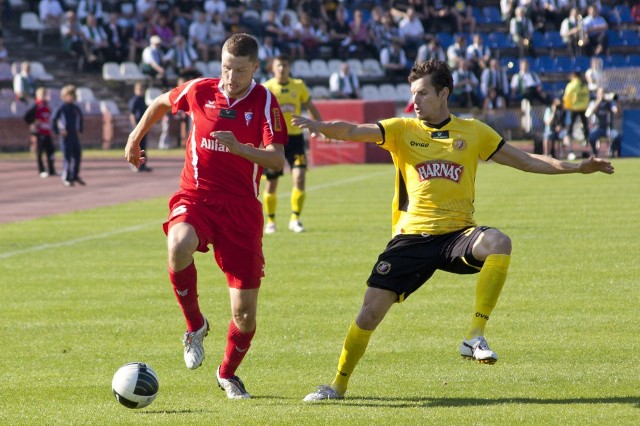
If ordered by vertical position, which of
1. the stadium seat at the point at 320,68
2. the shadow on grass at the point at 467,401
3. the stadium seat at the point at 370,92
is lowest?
the stadium seat at the point at 370,92

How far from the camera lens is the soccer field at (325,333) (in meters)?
7.68

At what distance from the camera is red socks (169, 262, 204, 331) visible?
7.99m

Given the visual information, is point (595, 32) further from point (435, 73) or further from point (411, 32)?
point (435, 73)

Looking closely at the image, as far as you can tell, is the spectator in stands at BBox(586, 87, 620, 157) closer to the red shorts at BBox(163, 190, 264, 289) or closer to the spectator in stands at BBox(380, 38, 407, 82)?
the spectator in stands at BBox(380, 38, 407, 82)

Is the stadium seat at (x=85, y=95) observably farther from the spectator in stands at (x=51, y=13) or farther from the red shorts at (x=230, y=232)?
the red shorts at (x=230, y=232)

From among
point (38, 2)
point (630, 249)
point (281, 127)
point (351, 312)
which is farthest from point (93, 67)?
point (281, 127)

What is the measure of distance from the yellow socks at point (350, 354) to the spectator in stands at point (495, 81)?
1295 inches

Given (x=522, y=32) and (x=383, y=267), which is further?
(x=522, y=32)

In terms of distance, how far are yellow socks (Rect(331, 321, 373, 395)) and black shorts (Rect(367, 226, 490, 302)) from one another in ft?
1.02

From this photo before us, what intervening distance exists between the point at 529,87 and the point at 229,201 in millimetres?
32877

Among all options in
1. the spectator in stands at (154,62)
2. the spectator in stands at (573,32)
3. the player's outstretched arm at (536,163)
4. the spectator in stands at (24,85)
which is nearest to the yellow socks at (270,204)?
the player's outstretched arm at (536,163)

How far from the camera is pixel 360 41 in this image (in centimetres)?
4509

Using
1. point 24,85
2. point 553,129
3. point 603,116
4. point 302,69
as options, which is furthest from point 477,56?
point 24,85

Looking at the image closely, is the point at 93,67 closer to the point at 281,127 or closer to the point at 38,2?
the point at 38,2
